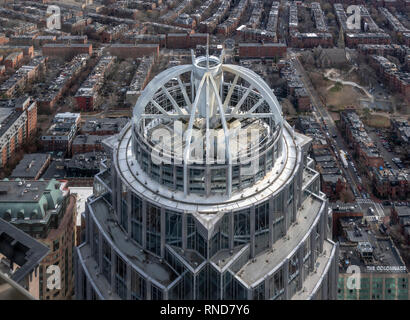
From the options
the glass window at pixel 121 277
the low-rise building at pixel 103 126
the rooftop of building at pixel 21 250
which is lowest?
the low-rise building at pixel 103 126

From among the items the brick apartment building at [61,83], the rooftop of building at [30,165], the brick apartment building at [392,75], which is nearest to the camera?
the rooftop of building at [30,165]

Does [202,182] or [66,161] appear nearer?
[202,182]

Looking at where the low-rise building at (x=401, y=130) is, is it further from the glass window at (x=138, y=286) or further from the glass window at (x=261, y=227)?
the glass window at (x=138, y=286)

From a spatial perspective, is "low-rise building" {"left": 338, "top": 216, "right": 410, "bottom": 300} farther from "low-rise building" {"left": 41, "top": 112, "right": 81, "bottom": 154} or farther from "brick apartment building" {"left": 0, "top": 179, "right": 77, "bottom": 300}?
"low-rise building" {"left": 41, "top": 112, "right": 81, "bottom": 154}

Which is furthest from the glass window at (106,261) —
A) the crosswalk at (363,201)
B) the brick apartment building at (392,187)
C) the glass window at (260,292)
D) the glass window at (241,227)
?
the brick apartment building at (392,187)

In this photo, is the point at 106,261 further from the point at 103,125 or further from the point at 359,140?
the point at 359,140

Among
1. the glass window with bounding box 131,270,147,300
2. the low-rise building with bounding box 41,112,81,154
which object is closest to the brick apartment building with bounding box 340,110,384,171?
the low-rise building with bounding box 41,112,81,154

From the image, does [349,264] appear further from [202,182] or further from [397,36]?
[397,36]

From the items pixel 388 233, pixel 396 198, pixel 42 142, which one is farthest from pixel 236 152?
pixel 42 142
